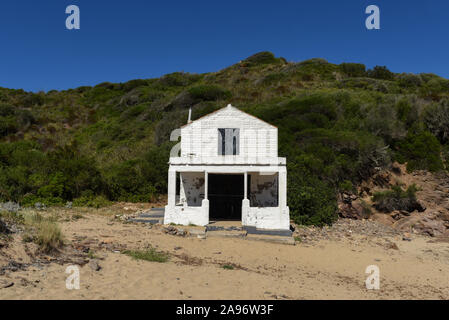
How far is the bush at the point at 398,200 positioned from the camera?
17656mm

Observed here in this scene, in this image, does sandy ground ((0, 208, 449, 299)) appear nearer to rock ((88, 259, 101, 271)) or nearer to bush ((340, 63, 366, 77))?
rock ((88, 259, 101, 271))

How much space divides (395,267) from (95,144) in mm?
28527

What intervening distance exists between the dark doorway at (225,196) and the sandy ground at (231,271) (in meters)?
4.15

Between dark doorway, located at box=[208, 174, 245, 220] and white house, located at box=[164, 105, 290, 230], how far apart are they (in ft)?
2.17

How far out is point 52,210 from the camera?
15.4 m

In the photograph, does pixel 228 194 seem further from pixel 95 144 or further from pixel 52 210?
pixel 95 144

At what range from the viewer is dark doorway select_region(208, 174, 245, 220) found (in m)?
16.2

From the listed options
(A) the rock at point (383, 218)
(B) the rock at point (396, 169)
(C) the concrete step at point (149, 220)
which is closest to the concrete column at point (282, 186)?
(C) the concrete step at point (149, 220)

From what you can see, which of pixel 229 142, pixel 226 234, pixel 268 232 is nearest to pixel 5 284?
pixel 226 234

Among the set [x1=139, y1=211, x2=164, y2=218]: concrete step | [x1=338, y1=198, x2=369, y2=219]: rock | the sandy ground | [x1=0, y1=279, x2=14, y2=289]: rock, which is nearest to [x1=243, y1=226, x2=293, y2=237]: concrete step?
the sandy ground

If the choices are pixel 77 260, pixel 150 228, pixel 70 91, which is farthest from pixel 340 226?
pixel 70 91

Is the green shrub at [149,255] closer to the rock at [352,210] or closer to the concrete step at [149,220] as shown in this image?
the concrete step at [149,220]

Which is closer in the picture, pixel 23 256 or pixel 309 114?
pixel 23 256
